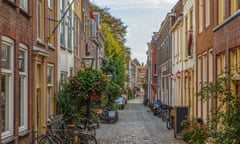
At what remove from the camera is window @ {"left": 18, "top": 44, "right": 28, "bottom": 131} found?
12.5 m

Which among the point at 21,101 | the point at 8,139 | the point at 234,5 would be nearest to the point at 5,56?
the point at 8,139

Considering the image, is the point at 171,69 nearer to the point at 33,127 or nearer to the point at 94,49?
the point at 94,49

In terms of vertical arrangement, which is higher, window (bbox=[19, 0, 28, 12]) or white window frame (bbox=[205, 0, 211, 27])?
white window frame (bbox=[205, 0, 211, 27])

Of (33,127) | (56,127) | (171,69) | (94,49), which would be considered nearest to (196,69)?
(56,127)

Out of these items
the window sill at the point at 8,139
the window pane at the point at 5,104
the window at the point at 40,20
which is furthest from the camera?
the window at the point at 40,20

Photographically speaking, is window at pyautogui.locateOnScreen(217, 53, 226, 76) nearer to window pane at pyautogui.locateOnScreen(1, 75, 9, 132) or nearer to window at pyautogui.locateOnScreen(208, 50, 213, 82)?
window at pyautogui.locateOnScreen(208, 50, 213, 82)

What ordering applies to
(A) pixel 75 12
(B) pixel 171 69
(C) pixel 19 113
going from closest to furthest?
(C) pixel 19 113
(A) pixel 75 12
(B) pixel 171 69

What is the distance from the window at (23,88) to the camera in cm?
1255

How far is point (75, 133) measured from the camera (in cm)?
1425

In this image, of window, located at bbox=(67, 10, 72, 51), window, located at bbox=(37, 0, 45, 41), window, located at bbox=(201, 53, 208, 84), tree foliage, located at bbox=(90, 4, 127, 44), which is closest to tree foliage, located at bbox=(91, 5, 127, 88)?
tree foliage, located at bbox=(90, 4, 127, 44)

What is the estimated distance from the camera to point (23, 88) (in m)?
12.9

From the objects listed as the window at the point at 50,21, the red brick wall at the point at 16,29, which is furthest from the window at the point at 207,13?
the red brick wall at the point at 16,29

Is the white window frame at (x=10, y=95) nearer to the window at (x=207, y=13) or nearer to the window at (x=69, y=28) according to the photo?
the window at (x=207, y=13)

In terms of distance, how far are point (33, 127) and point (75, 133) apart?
45.1 inches
